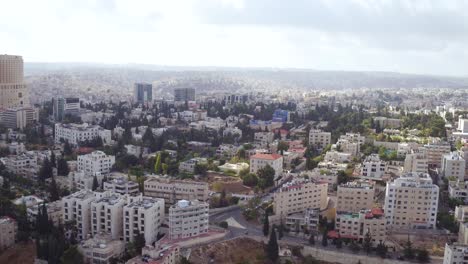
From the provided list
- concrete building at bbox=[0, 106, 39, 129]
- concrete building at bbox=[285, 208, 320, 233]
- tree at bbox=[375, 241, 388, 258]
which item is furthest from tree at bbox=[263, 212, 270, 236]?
concrete building at bbox=[0, 106, 39, 129]

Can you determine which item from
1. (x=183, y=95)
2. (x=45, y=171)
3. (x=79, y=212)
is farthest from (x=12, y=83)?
(x=79, y=212)

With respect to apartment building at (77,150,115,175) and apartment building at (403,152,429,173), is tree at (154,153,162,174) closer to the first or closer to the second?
apartment building at (77,150,115,175)

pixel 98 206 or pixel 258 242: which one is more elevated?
pixel 98 206

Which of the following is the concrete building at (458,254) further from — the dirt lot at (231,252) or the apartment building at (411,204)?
the dirt lot at (231,252)

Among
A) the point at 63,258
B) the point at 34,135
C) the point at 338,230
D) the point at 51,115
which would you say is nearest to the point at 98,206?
the point at 63,258

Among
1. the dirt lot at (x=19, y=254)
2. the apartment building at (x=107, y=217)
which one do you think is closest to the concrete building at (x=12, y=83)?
the dirt lot at (x=19, y=254)

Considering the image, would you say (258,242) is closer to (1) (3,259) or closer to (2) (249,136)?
(1) (3,259)
